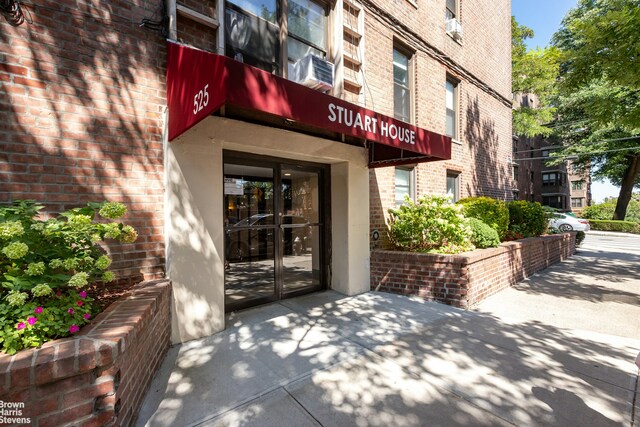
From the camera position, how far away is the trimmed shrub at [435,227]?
584cm

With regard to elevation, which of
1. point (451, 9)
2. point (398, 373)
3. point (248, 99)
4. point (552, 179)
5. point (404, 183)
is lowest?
point (398, 373)

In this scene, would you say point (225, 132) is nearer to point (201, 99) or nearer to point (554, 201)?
point (201, 99)

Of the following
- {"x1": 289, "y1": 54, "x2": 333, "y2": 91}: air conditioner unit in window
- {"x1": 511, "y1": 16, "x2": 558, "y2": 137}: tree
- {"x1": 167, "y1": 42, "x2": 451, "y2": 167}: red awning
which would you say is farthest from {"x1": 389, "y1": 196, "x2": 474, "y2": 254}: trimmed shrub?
{"x1": 511, "y1": 16, "x2": 558, "y2": 137}: tree

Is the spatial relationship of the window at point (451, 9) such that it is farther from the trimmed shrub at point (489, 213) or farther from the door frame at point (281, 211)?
the door frame at point (281, 211)

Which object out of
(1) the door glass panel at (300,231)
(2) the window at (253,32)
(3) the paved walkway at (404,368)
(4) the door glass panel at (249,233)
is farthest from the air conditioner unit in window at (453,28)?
(3) the paved walkway at (404,368)

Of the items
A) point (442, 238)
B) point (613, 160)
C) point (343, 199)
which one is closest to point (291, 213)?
point (343, 199)

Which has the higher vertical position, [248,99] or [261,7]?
[261,7]

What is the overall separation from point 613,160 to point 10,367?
34797mm

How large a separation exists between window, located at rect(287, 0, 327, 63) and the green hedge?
3010 cm

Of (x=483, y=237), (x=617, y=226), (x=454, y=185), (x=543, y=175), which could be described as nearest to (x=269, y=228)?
(x=483, y=237)

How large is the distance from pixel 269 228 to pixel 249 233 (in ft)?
1.14

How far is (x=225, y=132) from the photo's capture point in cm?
402

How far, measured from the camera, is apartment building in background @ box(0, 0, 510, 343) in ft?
9.70

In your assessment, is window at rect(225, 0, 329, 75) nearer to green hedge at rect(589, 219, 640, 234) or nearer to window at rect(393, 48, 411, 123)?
window at rect(393, 48, 411, 123)
